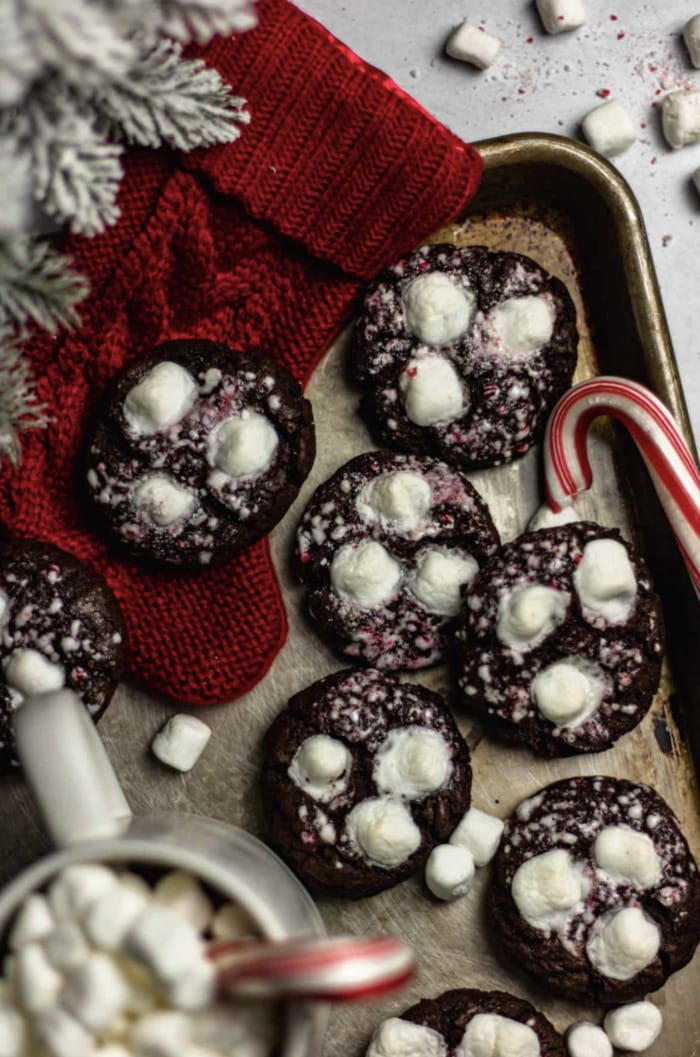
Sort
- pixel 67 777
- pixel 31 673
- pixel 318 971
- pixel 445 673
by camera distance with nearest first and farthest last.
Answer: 1. pixel 318 971
2. pixel 67 777
3. pixel 31 673
4. pixel 445 673

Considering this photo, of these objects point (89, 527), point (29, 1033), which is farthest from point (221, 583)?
point (29, 1033)

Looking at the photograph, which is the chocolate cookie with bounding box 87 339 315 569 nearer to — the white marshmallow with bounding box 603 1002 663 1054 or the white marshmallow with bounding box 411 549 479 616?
the white marshmallow with bounding box 411 549 479 616

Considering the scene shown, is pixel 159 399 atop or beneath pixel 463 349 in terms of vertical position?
beneath

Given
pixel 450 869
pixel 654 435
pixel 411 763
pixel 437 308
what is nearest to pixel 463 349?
pixel 437 308

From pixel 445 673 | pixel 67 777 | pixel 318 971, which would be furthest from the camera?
pixel 445 673

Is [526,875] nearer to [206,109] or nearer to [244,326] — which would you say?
[244,326]

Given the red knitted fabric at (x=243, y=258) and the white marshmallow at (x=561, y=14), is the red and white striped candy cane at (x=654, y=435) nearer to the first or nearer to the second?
the red knitted fabric at (x=243, y=258)

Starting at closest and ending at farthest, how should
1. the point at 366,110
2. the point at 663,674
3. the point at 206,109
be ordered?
the point at 206,109, the point at 366,110, the point at 663,674

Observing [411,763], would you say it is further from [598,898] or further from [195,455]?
[195,455]
